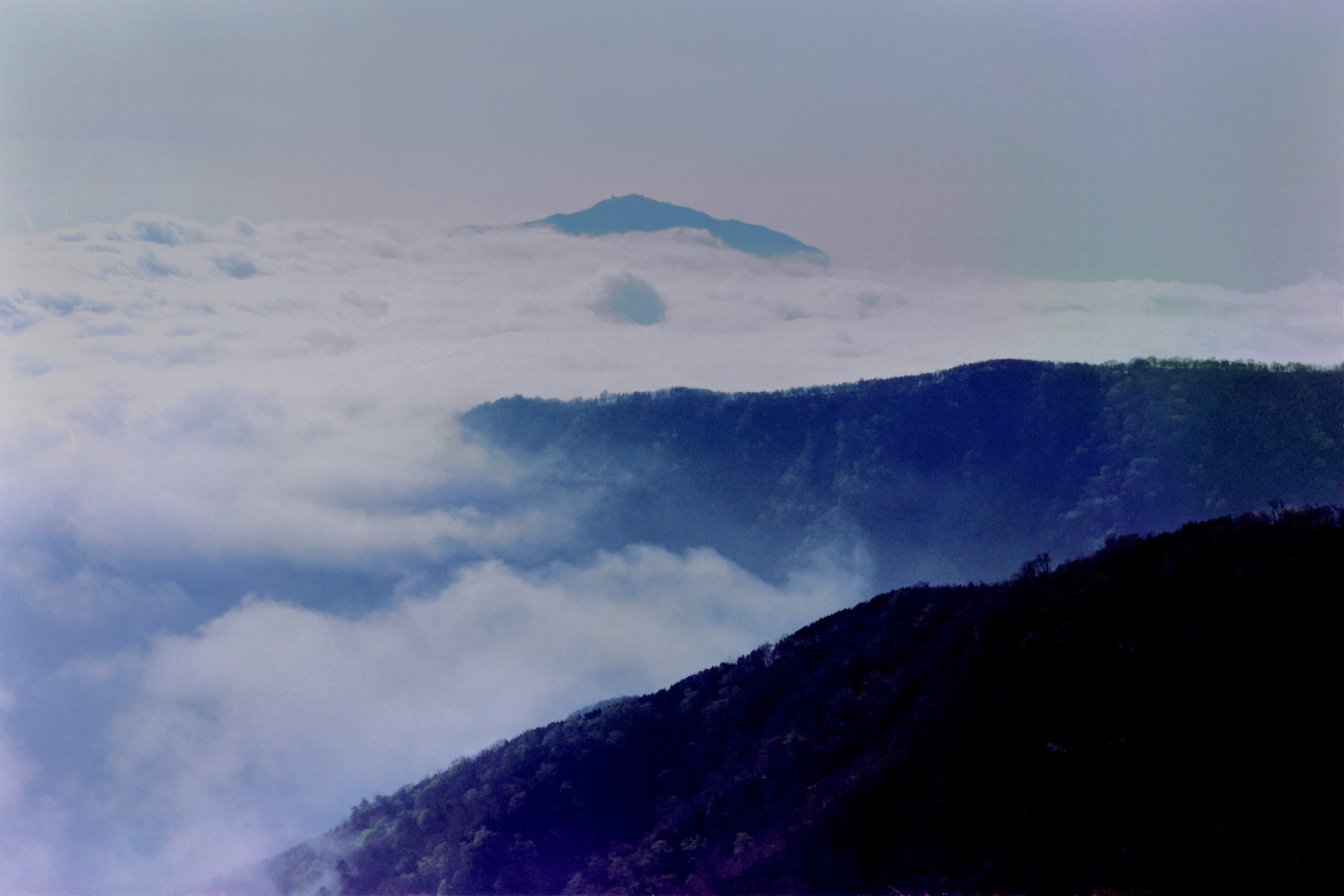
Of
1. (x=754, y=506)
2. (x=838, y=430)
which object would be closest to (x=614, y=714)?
(x=838, y=430)

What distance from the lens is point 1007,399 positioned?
12762 cm

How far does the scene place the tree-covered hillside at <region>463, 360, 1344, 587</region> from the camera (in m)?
98.8

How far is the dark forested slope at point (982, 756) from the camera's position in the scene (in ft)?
66.1

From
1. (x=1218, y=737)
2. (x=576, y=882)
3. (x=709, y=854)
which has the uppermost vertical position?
(x=1218, y=737)

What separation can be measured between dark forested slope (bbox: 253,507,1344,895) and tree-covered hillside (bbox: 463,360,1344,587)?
238 ft

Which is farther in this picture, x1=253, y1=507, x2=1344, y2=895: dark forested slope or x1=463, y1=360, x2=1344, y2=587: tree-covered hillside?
x1=463, y1=360, x2=1344, y2=587: tree-covered hillside

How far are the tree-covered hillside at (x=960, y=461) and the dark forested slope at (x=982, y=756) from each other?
2857 inches

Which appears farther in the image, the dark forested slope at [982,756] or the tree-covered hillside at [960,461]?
the tree-covered hillside at [960,461]

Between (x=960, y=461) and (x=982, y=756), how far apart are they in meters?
109

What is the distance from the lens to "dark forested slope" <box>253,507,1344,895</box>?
20.2 metres

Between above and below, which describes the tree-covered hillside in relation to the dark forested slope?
above

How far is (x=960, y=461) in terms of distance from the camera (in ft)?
425

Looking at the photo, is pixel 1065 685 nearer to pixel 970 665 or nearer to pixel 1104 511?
pixel 970 665

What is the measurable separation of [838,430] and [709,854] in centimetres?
11922
